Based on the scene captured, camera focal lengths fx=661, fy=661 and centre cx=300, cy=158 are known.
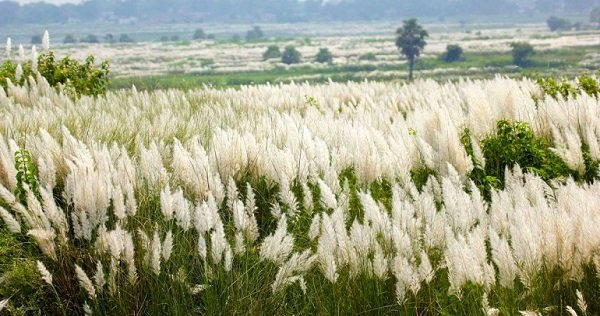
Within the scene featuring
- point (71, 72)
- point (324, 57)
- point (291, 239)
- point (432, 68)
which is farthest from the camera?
point (324, 57)

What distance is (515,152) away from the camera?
220 inches

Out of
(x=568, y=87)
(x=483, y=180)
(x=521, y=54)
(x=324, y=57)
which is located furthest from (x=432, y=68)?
(x=483, y=180)

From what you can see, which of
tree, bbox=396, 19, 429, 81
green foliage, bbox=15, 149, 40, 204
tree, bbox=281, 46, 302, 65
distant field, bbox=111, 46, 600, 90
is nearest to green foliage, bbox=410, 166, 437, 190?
green foliage, bbox=15, 149, 40, 204

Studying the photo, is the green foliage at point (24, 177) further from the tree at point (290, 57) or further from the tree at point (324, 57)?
the tree at point (290, 57)

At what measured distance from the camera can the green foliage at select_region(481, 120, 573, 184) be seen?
5586mm

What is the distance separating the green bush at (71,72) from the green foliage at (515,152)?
751 centimetres

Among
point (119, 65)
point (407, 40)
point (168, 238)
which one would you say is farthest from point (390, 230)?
point (119, 65)

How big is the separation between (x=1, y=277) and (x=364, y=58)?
179m

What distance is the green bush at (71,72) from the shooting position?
11211mm

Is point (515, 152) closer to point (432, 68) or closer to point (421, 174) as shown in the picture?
point (421, 174)

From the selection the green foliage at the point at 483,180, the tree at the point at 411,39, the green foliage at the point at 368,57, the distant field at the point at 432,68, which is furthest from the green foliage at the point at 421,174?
the green foliage at the point at 368,57

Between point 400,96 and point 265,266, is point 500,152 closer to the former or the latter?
point 265,266

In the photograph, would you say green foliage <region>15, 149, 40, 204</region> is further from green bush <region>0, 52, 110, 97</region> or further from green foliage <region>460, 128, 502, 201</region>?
green bush <region>0, 52, 110, 97</region>

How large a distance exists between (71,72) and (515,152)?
328 inches
